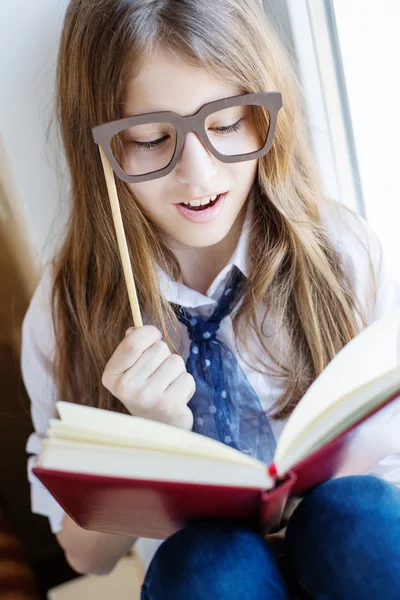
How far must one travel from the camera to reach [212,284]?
0.99 meters

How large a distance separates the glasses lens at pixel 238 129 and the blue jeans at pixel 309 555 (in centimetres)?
43

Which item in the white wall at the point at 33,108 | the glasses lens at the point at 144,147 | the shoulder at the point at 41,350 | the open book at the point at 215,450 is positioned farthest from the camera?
the shoulder at the point at 41,350

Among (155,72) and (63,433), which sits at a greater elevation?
(155,72)

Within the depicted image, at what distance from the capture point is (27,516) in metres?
1.46

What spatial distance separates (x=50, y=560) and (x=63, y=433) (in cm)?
107

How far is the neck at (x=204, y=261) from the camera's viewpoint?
1034 millimetres

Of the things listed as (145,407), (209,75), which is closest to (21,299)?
(145,407)

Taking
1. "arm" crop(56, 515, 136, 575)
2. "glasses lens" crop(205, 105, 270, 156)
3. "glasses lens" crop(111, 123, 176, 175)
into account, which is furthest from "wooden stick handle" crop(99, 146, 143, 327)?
"arm" crop(56, 515, 136, 575)

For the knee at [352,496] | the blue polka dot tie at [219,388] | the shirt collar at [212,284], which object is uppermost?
the shirt collar at [212,284]

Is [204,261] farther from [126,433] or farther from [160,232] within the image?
[126,433]

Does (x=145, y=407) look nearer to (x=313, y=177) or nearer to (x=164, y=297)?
(x=164, y=297)

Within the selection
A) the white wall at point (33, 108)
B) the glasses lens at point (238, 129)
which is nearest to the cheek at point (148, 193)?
the glasses lens at point (238, 129)

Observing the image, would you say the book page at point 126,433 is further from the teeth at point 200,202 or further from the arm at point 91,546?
the arm at point 91,546

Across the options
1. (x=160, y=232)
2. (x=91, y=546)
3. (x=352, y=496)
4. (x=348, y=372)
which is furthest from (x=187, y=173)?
(x=91, y=546)
